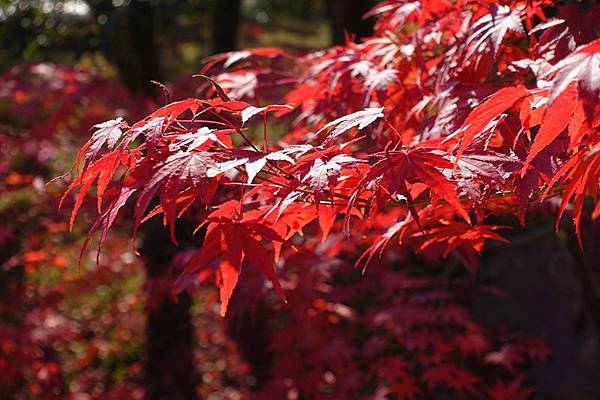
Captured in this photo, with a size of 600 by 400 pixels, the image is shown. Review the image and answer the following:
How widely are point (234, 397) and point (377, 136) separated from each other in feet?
10.8

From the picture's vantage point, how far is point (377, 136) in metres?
1.78

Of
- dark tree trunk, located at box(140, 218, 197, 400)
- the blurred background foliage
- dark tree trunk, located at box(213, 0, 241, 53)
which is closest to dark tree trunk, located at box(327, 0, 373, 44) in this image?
the blurred background foliage

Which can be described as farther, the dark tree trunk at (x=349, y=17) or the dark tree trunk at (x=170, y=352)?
the dark tree trunk at (x=349, y=17)

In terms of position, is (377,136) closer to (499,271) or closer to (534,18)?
(534,18)

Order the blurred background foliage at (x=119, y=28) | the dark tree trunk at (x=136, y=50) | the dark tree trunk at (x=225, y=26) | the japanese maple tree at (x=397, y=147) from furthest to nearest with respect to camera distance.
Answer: the dark tree trunk at (x=225, y=26), the dark tree trunk at (x=136, y=50), the blurred background foliage at (x=119, y=28), the japanese maple tree at (x=397, y=147)

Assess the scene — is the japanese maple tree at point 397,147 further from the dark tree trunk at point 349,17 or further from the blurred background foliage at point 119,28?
the dark tree trunk at point 349,17

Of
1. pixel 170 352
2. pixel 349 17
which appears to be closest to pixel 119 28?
pixel 349 17

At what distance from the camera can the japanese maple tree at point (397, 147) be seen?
1047 mm

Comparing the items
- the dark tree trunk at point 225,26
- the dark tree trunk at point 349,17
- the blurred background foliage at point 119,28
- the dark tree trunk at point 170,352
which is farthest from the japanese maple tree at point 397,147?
the dark tree trunk at point 225,26

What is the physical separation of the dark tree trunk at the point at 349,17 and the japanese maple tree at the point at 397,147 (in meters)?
2.01

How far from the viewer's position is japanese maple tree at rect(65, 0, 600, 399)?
105 centimetres

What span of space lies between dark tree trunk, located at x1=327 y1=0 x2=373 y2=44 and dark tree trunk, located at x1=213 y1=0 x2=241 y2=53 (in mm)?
650

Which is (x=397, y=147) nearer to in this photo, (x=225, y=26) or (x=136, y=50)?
(x=136, y=50)

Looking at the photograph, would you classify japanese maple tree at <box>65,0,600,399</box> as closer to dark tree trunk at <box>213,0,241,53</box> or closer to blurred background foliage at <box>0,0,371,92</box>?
blurred background foliage at <box>0,0,371,92</box>
